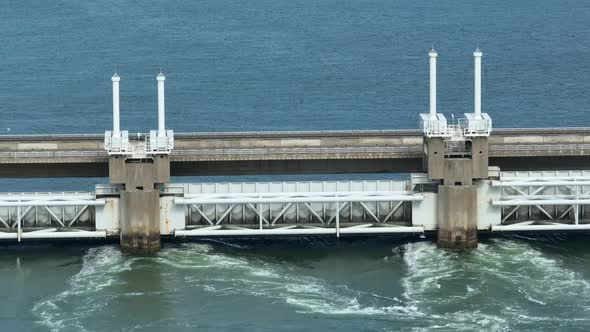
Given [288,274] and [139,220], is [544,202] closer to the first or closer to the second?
[288,274]

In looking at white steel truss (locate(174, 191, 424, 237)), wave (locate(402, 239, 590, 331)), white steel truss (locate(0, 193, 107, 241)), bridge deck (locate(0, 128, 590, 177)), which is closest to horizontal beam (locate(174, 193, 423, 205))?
white steel truss (locate(174, 191, 424, 237))

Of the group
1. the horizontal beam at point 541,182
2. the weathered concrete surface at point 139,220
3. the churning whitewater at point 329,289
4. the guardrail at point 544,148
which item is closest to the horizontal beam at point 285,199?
the weathered concrete surface at point 139,220

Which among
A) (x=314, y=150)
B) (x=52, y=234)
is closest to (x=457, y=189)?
(x=314, y=150)

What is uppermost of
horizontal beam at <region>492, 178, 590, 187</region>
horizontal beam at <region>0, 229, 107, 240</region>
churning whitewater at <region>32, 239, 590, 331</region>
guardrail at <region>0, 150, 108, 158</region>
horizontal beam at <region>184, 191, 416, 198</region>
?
guardrail at <region>0, 150, 108, 158</region>

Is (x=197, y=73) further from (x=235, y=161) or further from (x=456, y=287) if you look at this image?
(x=456, y=287)

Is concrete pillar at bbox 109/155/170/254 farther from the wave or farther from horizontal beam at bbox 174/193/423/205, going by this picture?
the wave

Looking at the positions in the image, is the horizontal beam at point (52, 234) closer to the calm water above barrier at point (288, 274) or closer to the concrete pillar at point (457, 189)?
the calm water above barrier at point (288, 274)
